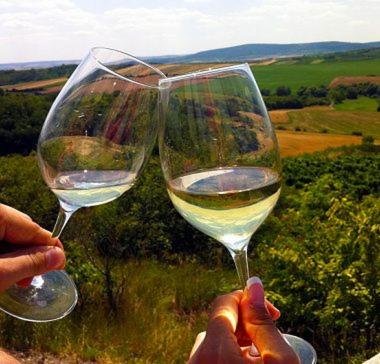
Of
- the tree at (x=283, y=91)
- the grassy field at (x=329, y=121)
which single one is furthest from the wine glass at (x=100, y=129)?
the tree at (x=283, y=91)

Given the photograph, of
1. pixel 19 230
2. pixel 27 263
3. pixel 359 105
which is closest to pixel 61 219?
pixel 19 230

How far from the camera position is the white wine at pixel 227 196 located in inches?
55.4

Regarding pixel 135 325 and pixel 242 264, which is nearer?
pixel 242 264

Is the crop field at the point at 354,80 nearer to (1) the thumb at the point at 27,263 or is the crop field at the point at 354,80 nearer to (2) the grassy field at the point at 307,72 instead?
(2) the grassy field at the point at 307,72

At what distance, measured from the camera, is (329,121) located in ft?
230

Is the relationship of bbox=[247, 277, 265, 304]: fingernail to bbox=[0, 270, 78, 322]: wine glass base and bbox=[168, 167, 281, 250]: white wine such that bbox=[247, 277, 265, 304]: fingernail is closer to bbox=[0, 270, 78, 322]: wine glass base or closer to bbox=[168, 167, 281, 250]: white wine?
bbox=[168, 167, 281, 250]: white wine

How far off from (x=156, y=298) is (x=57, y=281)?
430 centimetres

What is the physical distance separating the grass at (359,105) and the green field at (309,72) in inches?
353

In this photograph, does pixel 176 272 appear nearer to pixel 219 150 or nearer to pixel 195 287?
pixel 195 287

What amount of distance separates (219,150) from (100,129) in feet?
1.76

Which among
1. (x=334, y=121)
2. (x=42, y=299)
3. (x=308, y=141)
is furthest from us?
(x=334, y=121)

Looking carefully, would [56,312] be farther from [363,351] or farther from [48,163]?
[363,351]

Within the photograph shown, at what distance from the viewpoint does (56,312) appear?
2279 millimetres

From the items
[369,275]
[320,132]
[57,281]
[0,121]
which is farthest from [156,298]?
[320,132]
